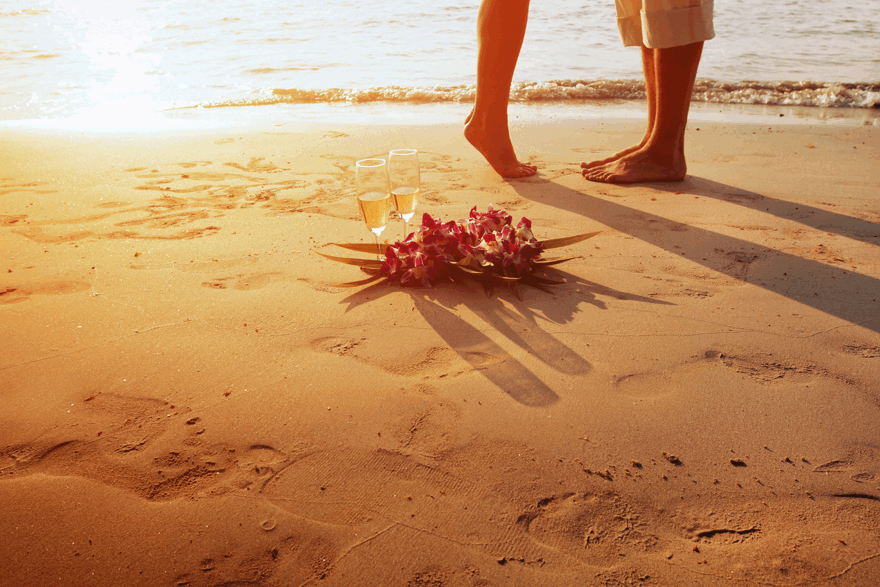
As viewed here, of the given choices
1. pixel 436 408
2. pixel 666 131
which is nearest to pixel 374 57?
pixel 666 131

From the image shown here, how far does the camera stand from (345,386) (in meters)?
1.54

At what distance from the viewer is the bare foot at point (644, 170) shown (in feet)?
10.8

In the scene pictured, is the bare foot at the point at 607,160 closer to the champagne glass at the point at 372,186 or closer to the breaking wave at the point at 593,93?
the champagne glass at the point at 372,186

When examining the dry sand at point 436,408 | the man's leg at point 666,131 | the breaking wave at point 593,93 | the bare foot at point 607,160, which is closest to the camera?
the dry sand at point 436,408

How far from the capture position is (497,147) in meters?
3.42

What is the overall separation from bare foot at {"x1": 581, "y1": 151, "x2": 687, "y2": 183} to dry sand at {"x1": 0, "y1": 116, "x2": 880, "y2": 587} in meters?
0.58

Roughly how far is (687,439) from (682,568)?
0.35m

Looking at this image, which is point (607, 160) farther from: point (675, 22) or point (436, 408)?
point (436, 408)

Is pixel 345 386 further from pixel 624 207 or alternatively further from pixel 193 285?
pixel 624 207

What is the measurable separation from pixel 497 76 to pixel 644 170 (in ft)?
3.30

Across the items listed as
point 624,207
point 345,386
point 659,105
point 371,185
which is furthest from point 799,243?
A: point 345,386

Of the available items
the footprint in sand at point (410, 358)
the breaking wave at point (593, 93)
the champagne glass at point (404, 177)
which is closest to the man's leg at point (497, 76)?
the champagne glass at point (404, 177)

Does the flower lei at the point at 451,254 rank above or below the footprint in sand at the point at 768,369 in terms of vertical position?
above

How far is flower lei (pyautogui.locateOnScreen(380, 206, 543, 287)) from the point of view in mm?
2074
